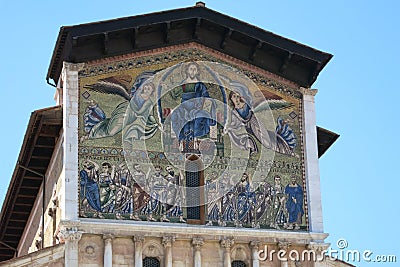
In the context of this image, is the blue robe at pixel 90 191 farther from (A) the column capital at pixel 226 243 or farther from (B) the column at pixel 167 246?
(A) the column capital at pixel 226 243

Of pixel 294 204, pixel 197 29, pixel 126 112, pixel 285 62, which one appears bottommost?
pixel 294 204

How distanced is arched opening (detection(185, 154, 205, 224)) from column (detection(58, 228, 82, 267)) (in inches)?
104

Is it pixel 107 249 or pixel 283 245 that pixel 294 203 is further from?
pixel 107 249

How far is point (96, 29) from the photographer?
25.8m

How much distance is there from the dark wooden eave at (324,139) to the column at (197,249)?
15.2 feet

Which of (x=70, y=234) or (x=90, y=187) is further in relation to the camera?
(x=90, y=187)

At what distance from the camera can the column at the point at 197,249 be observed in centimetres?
2494

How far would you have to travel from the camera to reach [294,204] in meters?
26.4

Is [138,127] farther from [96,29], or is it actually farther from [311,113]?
[311,113]

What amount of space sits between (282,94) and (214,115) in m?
1.91

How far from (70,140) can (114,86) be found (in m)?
1.76

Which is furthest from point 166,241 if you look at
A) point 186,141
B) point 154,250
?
point 186,141

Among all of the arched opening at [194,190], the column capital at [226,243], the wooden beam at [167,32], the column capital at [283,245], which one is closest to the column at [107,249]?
the arched opening at [194,190]

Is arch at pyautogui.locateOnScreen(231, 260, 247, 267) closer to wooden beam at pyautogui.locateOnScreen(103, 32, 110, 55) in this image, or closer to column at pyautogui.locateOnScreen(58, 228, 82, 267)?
column at pyautogui.locateOnScreen(58, 228, 82, 267)
